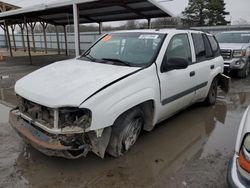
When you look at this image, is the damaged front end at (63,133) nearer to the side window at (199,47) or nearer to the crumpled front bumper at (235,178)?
the crumpled front bumper at (235,178)

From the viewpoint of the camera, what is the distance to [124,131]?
126 inches

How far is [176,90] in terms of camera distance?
395 centimetres

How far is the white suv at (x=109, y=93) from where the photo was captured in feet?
8.93

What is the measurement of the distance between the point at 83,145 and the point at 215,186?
162 centimetres

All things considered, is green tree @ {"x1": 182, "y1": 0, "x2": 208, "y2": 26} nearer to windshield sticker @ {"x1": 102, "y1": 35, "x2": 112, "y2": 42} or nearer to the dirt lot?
windshield sticker @ {"x1": 102, "y1": 35, "x2": 112, "y2": 42}

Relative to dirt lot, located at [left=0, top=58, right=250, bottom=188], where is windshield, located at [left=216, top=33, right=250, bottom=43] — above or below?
above

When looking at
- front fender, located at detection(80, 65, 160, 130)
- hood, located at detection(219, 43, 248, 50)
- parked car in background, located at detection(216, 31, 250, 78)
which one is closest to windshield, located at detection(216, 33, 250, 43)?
parked car in background, located at detection(216, 31, 250, 78)

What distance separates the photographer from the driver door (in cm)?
372

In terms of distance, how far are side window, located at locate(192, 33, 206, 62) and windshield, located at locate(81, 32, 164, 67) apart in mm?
1079

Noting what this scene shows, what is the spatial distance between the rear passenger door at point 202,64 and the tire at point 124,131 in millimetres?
1718

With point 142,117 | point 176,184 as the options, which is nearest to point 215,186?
point 176,184

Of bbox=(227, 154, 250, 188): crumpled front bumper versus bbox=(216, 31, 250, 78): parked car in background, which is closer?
bbox=(227, 154, 250, 188): crumpled front bumper

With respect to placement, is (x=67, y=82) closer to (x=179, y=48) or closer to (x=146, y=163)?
(x=146, y=163)

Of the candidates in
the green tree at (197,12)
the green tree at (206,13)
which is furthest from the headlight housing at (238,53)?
the green tree at (197,12)
